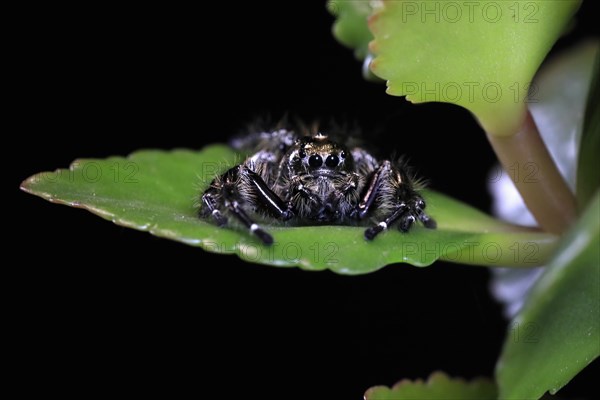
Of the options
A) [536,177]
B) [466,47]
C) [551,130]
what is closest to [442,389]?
[536,177]

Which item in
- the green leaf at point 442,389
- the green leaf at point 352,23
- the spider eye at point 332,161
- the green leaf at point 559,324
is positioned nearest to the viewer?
the green leaf at point 559,324

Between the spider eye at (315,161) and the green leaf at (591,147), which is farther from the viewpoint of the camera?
the spider eye at (315,161)

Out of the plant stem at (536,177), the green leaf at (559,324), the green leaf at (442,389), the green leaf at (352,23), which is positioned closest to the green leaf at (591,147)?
the plant stem at (536,177)

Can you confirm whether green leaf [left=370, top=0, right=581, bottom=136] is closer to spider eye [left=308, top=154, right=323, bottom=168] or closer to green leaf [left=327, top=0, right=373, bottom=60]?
spider eye [left=308, top=154, right=323, bottom=168]

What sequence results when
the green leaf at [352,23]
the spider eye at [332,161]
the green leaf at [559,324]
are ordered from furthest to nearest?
the green leaf at [352,23] → the spider eye at [332,161] → the green leaf at [559,324]

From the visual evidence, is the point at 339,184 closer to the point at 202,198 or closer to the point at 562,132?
the point at 202,198

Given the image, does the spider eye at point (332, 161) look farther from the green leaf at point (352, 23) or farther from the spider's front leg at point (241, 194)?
the green leaf at point (352, 23)

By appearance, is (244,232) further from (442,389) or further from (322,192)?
(442,389)

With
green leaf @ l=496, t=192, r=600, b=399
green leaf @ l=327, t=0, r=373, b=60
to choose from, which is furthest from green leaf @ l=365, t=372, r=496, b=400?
green leaf @ l=327, t=0, r=373, b=60
